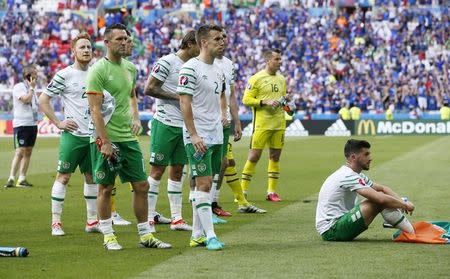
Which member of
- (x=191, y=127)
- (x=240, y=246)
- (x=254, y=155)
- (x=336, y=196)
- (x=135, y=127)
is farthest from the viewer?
(x=254, y=155)

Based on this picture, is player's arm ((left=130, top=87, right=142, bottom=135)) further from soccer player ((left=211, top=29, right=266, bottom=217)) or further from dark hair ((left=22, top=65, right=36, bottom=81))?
dark hair ((left=22, top=65, right=36, bottom=81))

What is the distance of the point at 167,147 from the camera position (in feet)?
41.0

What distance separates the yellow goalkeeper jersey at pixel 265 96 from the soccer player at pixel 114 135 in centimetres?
578

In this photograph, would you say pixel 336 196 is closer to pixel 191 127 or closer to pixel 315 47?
pixel 191 127

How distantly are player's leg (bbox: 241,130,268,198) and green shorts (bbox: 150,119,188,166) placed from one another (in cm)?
383

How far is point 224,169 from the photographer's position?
1424cm

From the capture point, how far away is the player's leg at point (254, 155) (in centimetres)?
1631

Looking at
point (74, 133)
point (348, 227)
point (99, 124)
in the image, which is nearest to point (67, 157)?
point (74, 133)

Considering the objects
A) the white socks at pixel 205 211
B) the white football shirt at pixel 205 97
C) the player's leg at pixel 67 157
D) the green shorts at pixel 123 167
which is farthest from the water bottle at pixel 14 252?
the player's leg at pixel 67 157

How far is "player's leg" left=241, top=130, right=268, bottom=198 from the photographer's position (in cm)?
1631

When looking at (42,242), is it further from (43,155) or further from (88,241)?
(43,155)

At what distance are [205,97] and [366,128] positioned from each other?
117ft

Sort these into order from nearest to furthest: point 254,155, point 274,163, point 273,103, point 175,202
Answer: point 175,202 → point 273,103 → point 254,155 → point 274,163

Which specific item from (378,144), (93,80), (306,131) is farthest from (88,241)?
(306,131)
